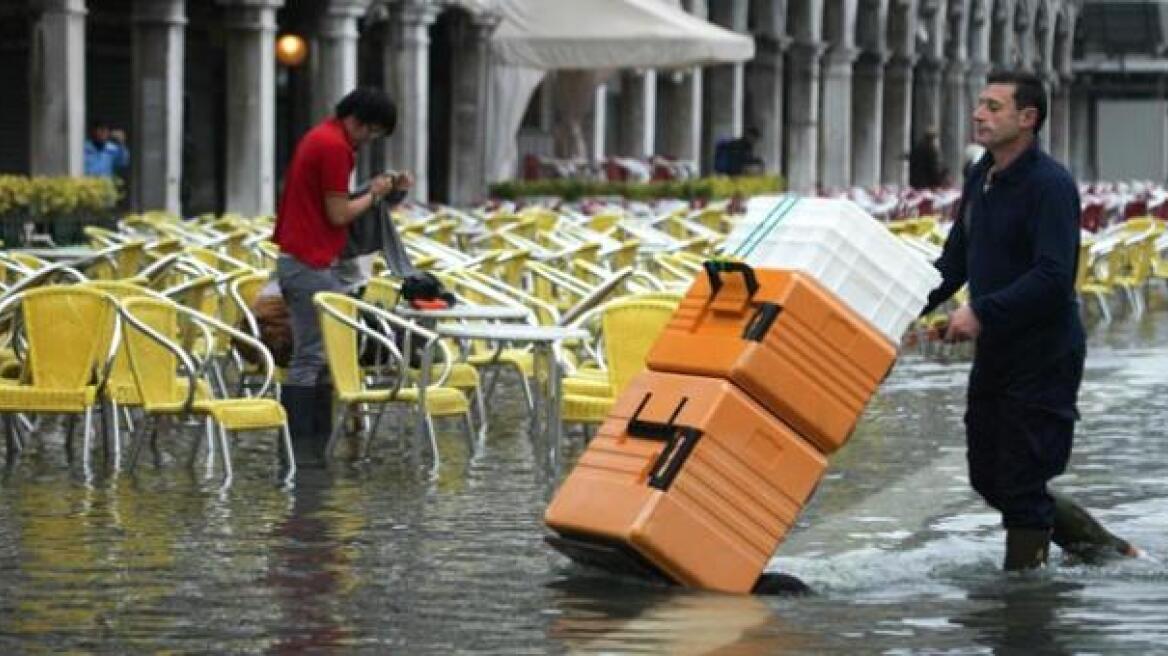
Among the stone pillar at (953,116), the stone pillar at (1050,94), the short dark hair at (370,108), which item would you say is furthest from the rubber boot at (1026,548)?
the stone pillar at (1050,94)

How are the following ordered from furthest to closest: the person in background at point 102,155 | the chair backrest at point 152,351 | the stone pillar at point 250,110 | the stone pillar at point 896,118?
1. the stone pillar at point 896,118
2. the stone pillar at point 250,110
3. the person in background at point 102,155
4. the chair backrest at point 152,351

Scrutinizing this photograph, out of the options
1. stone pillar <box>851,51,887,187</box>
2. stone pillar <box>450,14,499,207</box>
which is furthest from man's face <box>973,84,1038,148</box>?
stone pillar <box>851,51,887,187</box>

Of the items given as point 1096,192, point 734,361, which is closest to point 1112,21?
point 1096,192

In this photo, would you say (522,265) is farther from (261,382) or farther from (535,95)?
(535,95)

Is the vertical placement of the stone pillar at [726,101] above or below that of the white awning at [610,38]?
below

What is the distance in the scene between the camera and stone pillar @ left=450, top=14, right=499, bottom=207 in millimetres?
39500

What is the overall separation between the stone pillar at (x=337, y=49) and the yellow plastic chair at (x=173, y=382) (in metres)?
22.9

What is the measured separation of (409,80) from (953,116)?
37.0m

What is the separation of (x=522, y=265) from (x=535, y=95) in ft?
93.7

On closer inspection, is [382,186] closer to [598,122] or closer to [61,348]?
[61,348]

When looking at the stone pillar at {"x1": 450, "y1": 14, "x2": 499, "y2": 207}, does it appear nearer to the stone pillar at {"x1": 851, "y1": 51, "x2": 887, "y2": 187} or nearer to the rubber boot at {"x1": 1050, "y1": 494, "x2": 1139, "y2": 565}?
the stone pillar at {"x1": 851, "y1": 51, "x2": 887, "y2": 187}

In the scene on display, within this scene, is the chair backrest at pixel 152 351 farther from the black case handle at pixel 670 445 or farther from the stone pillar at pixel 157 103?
the stone pillar at pixel 157 103

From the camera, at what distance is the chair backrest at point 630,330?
13.7 meters

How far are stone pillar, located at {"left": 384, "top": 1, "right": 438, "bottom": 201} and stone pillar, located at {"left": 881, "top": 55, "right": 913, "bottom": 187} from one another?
29.7 metres
